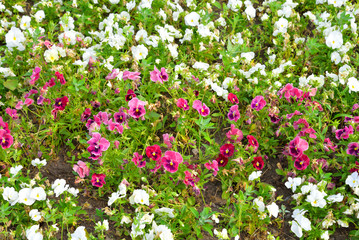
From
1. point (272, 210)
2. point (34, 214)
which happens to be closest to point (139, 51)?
point (34, 214)

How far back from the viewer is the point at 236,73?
3854 mm

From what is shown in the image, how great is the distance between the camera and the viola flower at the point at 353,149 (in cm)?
323

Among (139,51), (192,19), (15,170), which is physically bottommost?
(15,170)

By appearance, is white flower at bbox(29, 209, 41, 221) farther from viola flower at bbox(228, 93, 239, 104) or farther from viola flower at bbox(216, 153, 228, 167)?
viola flower at bbox(228, 93, 239, 104)

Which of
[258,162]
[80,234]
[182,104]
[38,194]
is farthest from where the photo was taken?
[182,104]

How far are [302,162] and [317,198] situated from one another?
0.33m

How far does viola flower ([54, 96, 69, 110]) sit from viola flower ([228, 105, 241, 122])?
56.8 inches

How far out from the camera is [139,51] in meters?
3.94

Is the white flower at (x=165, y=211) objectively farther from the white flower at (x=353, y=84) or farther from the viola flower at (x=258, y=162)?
the white flower at (x=353, y=84)

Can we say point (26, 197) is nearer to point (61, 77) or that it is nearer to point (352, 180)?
point (61, 77)

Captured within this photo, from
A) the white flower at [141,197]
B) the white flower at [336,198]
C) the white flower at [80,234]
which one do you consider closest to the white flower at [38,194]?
the white flower at [80,234]

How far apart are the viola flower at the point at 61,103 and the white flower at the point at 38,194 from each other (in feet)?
2.56

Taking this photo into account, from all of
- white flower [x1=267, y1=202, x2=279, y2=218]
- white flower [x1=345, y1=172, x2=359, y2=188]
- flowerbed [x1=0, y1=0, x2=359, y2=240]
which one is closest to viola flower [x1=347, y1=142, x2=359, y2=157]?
flowerbed [x1=0, y1=0, x2=359, y2=240]

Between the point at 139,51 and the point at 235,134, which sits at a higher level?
the point at 139,51
